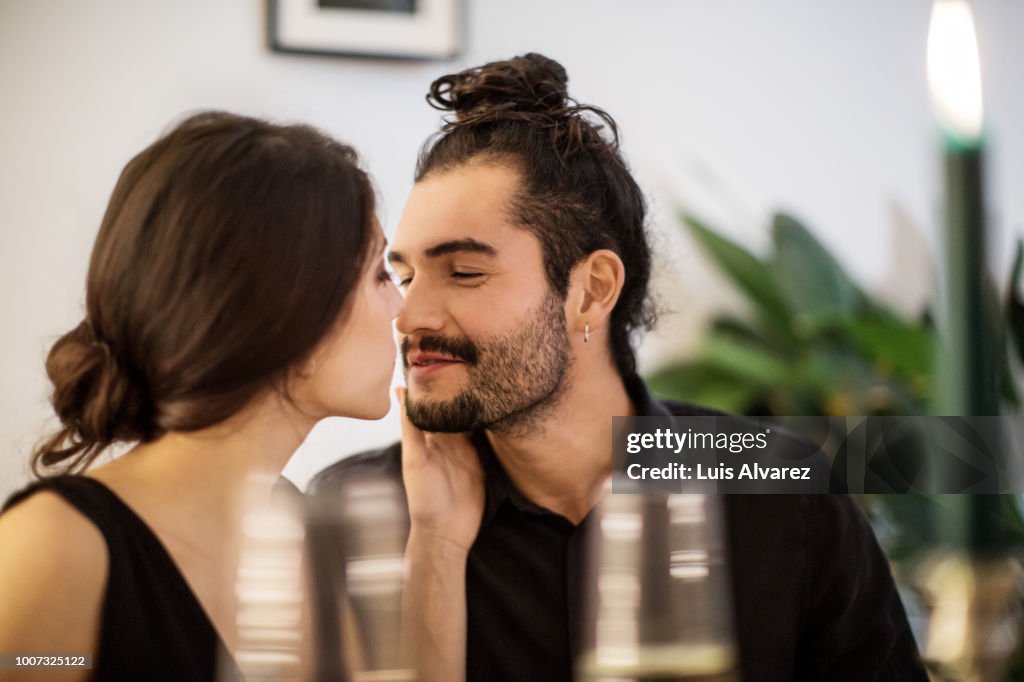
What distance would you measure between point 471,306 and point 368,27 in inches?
14.4

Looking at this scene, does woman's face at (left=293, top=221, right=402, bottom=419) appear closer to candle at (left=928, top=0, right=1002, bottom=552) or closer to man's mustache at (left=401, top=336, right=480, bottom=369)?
man's mustache at (left=401, top=336, right=480, bottom=369)

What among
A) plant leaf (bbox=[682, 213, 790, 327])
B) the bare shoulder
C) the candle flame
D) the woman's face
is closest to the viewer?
the candle flame

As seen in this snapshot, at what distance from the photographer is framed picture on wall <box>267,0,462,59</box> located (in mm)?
1023

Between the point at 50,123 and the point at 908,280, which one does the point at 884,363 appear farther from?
the point at 50,123

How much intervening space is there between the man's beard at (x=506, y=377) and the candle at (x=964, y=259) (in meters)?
0.66

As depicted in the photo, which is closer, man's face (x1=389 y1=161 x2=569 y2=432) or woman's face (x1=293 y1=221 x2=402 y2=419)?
woman's face (x1=293 y1=221 x2=402 y2=419)

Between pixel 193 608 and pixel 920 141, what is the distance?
1415mm

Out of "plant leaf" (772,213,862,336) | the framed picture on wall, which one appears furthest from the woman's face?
"plant leaf" (772,213,862,336)

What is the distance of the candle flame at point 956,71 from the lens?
0.25m

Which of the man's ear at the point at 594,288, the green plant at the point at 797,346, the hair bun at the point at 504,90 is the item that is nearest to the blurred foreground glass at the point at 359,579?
the man's ear at the point at 594,288

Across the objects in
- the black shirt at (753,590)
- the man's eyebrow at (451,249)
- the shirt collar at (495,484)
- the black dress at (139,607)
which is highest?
the man's eyebrow at (451,249)

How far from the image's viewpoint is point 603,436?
104 centimetres

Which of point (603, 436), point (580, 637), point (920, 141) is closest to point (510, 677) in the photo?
point (580, 637)

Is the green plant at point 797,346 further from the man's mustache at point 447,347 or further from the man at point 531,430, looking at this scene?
the man's mustache at point 447,347
